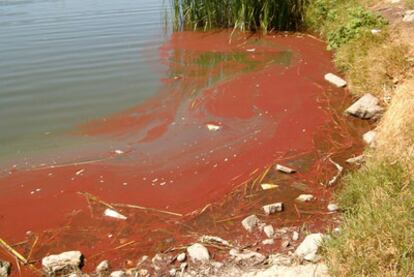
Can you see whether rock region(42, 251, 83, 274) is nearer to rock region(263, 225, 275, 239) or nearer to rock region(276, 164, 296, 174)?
rock region(263, 225, 275, 239)

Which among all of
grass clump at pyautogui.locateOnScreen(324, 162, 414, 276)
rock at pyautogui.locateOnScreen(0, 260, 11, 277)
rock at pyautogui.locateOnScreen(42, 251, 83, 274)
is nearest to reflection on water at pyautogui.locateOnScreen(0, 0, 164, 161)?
rock at pyautogui.locateOnScreen(0, 260, 11, 277)

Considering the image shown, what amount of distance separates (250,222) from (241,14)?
7.10 m

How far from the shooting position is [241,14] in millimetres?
10188

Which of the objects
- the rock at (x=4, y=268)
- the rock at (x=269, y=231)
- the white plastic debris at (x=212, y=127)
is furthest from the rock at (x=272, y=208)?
the rock at (x=4, y=268)

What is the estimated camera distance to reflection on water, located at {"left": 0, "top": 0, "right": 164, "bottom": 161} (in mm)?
6223

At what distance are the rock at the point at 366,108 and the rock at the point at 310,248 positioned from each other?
8.77ft

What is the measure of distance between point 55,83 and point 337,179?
16.3ft

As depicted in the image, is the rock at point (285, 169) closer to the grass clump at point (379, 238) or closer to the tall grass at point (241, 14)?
the grass clump at point (379, 238)

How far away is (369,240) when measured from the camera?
2.86 meters

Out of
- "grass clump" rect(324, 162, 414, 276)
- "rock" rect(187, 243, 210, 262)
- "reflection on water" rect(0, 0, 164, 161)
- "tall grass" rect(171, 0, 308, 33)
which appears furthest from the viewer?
"tall grass" rect(171, 0, 308, 33)

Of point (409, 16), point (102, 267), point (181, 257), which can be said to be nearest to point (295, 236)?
Answer: point (181, 257)

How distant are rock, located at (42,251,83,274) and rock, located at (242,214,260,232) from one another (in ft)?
4.25

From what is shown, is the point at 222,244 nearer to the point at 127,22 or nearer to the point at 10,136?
the point at 10,136

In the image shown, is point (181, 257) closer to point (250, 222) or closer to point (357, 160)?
point (250, 222)
